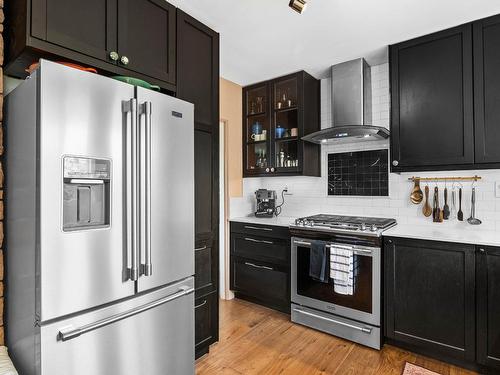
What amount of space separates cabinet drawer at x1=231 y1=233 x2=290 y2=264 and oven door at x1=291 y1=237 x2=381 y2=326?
196 mm

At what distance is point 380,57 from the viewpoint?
9.60ft

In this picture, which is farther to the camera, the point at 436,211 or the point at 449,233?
the point at 436,211

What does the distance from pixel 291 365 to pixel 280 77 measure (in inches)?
116

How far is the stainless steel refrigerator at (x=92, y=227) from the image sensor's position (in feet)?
3.79

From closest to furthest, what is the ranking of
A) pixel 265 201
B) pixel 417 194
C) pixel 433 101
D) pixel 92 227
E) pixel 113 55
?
pixel 92 227
pixel 113 55
pixel 433 101
pixel 417 194
pixel 265 201

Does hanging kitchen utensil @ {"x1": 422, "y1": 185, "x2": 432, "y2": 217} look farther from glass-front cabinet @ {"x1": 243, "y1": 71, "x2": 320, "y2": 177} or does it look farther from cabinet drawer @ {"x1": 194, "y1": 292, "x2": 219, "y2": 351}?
cabinet drawer @ {"x1": 194, "y1": 292, "x2": 219, "y2": 351}

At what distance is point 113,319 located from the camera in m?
1.34

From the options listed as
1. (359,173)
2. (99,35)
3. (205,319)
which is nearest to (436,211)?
(359,173)

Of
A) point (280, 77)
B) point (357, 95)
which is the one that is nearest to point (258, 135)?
point (280, 77)

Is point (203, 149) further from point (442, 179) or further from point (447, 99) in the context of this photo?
point (442, 179)

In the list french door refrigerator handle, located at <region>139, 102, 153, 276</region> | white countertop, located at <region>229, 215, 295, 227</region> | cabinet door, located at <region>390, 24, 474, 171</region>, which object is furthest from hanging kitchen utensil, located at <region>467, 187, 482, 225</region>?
french door refrigerator handle, located at <region>139, 102, 153, 276</region>

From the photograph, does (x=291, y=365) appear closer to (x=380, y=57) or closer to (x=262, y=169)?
(x=262, y=169)

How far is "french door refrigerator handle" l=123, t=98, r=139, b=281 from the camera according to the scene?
1405mm

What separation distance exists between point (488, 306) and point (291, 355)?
4.83ft
